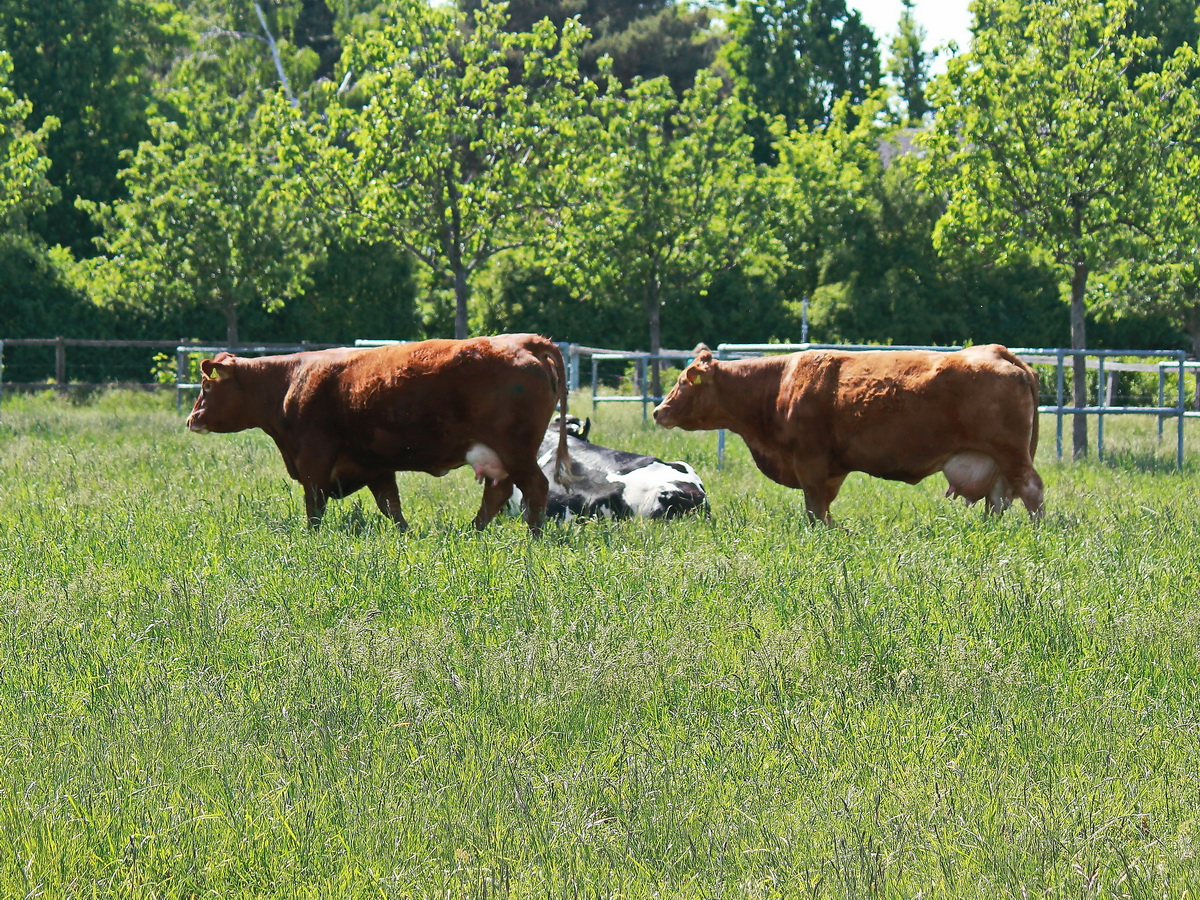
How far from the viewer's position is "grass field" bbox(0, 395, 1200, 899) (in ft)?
9.54

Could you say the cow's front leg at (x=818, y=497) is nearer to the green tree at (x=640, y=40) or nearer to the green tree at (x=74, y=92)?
the green tree at (x=74, y=92)

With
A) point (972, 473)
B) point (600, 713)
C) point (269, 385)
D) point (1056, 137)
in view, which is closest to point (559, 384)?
point (269, 385)

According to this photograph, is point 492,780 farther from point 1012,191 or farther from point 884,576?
point 1012,191

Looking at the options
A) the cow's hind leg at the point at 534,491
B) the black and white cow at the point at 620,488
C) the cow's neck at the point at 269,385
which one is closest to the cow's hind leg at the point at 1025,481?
the black and white cow at the point at 620,488

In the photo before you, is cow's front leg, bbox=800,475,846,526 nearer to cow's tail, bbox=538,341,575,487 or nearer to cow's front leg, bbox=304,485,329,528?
cow's tail, bbox=538,341,575,487

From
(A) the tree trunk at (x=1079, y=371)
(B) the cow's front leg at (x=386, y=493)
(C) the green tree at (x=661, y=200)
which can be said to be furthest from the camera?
(C) the green tree at (x=661, y=200)

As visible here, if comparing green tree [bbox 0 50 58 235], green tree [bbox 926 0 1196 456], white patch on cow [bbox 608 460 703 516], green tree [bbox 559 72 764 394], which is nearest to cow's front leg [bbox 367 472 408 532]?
white patch on cow [bbox 608 460 703 516]

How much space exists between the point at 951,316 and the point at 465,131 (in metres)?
13.8

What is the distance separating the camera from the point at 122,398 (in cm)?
2112

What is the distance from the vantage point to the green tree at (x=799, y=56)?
40.9 meters

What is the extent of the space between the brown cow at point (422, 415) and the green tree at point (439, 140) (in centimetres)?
1042

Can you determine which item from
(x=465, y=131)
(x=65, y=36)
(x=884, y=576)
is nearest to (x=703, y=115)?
(x=465, y=131)

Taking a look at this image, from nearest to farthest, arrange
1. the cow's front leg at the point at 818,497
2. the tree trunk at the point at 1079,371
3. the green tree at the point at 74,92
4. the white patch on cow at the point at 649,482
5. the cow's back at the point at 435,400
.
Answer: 1. the cow's back at the point at 435,400
2. the cow's front leg at the point at 818,497
3. the white patch on cow at the point at 649,482
4. the tree trunk at the point at 1079,371
5. the green tree at the point at 74,92

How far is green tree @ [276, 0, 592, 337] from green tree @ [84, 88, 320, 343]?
355 centimetres
